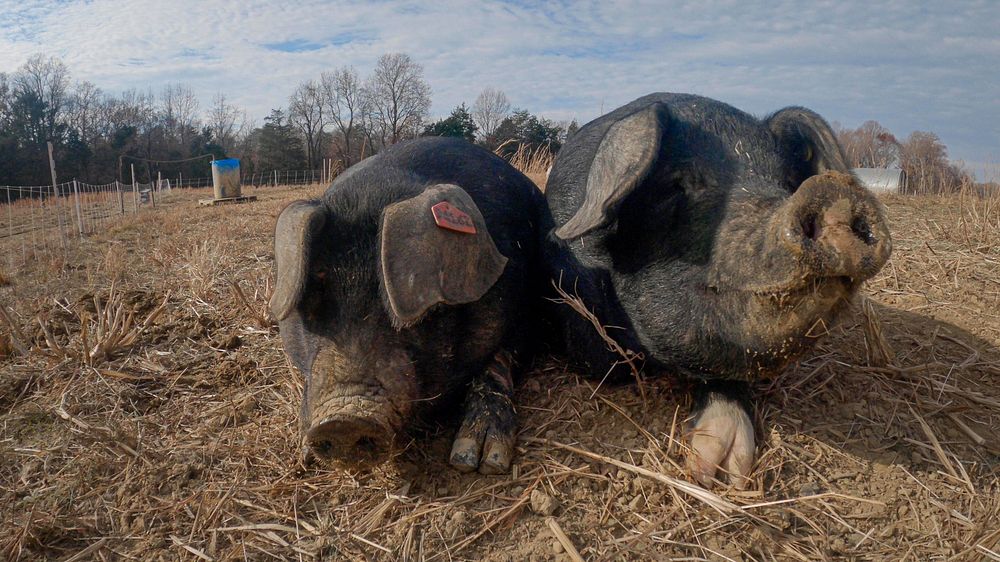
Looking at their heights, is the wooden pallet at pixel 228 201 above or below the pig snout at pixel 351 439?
below

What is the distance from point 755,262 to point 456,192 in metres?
1.24

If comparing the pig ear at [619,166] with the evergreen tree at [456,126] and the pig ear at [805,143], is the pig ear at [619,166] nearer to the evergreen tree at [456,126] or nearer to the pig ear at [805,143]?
the pig ear at [805,143]

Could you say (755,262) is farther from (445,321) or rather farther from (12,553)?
(12,553)

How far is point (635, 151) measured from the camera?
2.52 m

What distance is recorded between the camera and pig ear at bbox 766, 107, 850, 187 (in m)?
2.62

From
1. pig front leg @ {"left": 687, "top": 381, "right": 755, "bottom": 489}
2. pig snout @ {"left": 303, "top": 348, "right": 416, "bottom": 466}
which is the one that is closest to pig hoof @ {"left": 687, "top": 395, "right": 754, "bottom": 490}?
pig front leg @ {"left": 687, "top": 381, "right": 755, "bottom": 489}

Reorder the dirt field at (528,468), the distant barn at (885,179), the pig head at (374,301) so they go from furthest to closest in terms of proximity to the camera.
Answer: the distant barn at (885,179) → the pig head at (374,301) → the dirt field at (528,468)

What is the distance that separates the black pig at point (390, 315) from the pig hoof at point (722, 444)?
77 cm

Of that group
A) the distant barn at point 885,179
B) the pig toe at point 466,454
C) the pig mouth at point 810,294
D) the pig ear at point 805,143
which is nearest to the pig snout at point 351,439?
the pig toe at point 466,454

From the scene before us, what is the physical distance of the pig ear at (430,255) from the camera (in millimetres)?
2402

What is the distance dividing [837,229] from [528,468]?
1.50 meters

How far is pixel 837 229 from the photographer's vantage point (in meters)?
1.84

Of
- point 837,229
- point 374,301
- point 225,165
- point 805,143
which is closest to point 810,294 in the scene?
point 837,229

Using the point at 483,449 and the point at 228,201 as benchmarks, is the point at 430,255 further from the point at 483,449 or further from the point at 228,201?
the point at 228,201
